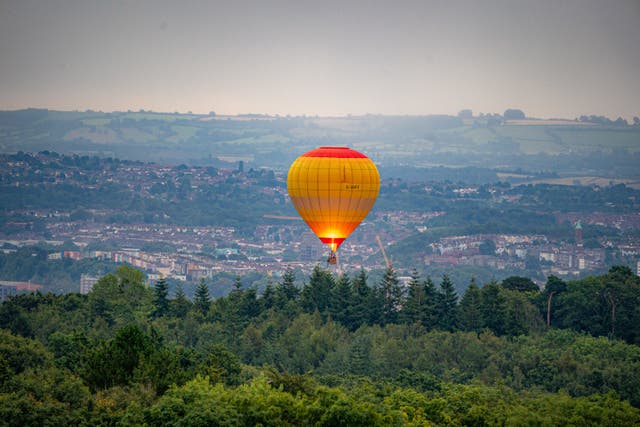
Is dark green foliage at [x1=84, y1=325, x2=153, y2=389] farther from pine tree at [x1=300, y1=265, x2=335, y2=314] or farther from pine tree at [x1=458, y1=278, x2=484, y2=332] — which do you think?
pine tree at [x1=300, y1=265, x2=335, y2=314]

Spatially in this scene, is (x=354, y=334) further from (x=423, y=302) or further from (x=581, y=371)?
(x=581, y=371)

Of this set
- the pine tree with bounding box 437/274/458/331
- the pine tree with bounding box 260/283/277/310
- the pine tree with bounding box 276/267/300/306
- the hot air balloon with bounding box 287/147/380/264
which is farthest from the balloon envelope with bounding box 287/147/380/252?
the pine tree with bounding box 276/267/300/306

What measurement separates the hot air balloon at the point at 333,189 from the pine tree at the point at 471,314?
51.9ft

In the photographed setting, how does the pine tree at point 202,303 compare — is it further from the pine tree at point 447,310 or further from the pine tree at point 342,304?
the pine tree at point 447,310

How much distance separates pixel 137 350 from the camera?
49438mm

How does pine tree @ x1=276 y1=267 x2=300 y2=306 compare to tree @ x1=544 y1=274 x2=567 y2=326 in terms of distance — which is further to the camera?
tree @ x1=544 y1=274 x2=567 y2=326

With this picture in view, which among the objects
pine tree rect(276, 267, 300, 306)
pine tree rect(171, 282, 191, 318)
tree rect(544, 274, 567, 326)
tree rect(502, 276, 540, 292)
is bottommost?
pine tree rect(171, 282, 191, 318)

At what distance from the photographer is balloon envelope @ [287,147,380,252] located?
64.1 metres

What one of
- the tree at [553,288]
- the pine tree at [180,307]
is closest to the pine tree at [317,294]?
the pine tree at [180,307]

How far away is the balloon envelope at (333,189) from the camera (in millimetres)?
64062

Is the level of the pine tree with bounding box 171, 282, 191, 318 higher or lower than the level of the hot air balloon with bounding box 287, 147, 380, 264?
lower

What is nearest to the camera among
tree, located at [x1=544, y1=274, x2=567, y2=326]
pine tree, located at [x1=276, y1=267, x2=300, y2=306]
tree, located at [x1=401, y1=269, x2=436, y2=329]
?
tree, located at [x1=401, y1=269, x2=436, y2=329]

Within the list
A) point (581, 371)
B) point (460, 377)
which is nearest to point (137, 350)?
point (460, 377)

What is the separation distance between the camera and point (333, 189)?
210ft
